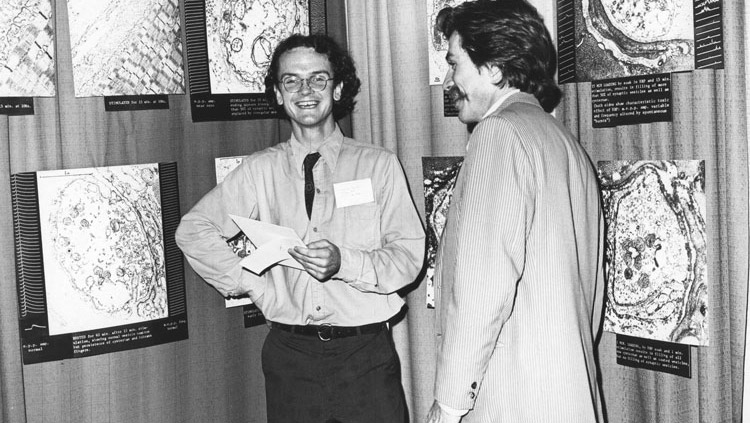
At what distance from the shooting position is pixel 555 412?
161 cm

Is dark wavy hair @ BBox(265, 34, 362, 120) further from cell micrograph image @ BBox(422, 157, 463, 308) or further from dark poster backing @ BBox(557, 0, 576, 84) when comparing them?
dark poster backing @ BBox(557, 0, 576, 84)

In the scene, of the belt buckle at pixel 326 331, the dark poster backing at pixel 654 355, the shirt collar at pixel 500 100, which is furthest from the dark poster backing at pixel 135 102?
the dark poster backing at pixel 654 355

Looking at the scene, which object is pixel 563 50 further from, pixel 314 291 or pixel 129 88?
pixel 129 88

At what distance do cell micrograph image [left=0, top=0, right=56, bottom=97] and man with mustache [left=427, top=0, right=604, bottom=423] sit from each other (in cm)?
148

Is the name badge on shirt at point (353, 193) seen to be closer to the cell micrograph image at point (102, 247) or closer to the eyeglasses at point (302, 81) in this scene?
the eyeglasses at point (302, 81)

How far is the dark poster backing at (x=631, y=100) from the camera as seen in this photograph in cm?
218

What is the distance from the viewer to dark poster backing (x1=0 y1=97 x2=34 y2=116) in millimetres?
2260

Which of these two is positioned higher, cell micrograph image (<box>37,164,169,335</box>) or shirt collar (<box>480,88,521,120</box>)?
shirt collar (<box>480,88,521,120</box>)

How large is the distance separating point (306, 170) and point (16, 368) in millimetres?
1157

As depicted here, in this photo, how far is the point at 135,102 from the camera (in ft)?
8.22

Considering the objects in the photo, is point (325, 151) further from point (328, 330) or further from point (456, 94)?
point (456, 94)

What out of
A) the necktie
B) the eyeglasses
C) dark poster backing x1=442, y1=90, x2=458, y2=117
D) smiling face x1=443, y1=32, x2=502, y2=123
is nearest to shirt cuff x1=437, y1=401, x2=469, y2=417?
smiling face x1=443, y1=32, x2=502, y2=123

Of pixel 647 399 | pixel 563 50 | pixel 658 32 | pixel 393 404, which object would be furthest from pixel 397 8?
pixel 647 399

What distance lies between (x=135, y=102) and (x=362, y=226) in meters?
0.92
